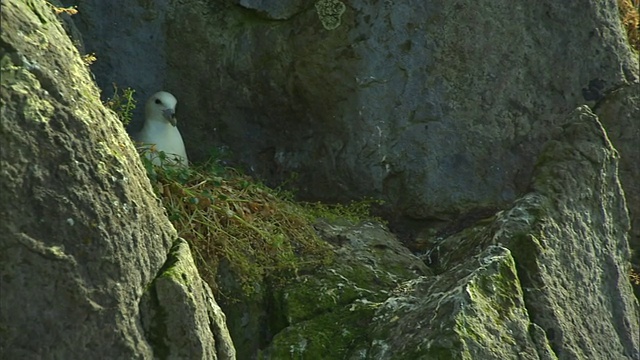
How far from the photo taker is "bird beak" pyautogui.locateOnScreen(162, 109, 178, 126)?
194 inches

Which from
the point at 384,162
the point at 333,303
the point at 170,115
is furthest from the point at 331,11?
the point at 333,303

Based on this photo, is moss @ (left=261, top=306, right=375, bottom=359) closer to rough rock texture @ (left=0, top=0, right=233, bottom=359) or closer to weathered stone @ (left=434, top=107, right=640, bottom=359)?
weathered stone @ (left=434, top=107, right=640, bottom=359)

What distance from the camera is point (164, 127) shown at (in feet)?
16.5

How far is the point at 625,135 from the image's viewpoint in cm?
525

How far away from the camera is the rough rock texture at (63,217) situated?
2.83 meters

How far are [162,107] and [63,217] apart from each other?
83.3 inches

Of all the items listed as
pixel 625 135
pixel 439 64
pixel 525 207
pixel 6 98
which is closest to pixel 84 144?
pixel 6 98

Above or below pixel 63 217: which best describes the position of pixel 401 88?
above

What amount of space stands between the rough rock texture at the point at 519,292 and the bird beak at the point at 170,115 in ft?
2.85

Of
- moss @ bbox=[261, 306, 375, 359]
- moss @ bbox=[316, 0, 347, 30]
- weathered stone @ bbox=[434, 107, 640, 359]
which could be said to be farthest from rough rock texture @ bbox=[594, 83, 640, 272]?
moss @ bbox=[261, 306, 375, 359]

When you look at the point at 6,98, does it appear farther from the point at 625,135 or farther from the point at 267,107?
the point at 625,135

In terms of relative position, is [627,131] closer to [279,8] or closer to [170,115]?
[279,8]

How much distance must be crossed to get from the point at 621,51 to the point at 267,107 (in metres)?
1.60

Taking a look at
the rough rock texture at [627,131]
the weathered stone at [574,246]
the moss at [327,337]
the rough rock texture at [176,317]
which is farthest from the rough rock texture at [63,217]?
the rough rock texture at [627,131]
